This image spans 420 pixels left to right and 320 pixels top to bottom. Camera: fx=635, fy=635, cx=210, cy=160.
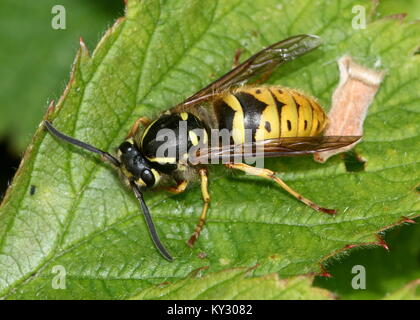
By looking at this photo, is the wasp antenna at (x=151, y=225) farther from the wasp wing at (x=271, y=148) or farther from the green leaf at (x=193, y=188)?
the wasp wing at (x=271, y=148)

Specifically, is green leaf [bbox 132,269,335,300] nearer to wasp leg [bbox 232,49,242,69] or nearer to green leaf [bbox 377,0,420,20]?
wasp leg [bbox 232,49,242,69]

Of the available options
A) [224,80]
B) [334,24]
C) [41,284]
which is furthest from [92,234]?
[334,24]

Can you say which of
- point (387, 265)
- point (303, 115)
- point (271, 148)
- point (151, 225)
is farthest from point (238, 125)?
point (387, 265)

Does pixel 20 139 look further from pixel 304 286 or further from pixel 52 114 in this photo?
pixel 304 286

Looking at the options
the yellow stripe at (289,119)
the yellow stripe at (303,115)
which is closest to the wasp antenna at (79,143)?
the yellow stripe at (289,119)

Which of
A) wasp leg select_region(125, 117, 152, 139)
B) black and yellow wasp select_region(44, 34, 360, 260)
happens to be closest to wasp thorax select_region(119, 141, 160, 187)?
black and yellow wasp select_region(44, 34, 360, 260)

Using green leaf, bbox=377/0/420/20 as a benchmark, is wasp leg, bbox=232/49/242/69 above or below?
below

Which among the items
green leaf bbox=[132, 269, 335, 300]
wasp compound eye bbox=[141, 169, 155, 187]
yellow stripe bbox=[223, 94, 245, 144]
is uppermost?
yellow stripe bbox=[223, 94, 245, 144]
